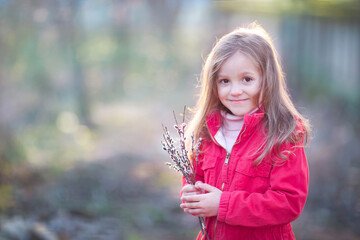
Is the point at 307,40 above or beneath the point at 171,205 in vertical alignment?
above

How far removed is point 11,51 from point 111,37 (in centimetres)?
152

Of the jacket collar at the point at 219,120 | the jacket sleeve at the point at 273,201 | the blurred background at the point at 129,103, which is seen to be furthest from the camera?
the blurred background at the point at 129,103

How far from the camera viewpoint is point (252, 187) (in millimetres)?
1625

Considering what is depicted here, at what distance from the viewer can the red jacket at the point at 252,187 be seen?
1.53 meters

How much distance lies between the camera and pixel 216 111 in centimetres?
183

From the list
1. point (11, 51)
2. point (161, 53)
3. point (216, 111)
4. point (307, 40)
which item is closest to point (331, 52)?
point (307, 40)

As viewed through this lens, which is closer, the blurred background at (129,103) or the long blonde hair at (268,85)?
the long blonde hair at (268,85)

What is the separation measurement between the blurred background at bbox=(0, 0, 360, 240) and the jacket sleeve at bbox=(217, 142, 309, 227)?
→ 2.35 m

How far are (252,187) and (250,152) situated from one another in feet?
0.51

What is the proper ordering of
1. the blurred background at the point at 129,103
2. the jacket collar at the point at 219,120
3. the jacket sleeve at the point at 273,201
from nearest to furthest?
the jacket sleeve at the point at 273,201 < the jacket collar at the point at 219,120 < the blurred background at the point at 129,103

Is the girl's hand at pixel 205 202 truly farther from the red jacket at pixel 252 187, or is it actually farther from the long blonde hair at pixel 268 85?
the long blonde hair at pixel 268 85

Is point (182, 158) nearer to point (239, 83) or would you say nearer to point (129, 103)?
point (239, 83)

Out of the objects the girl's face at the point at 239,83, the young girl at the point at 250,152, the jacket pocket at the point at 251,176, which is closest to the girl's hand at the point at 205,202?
the young girl at the point at 250,152

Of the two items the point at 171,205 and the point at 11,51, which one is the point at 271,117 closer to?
the point at 171,205
